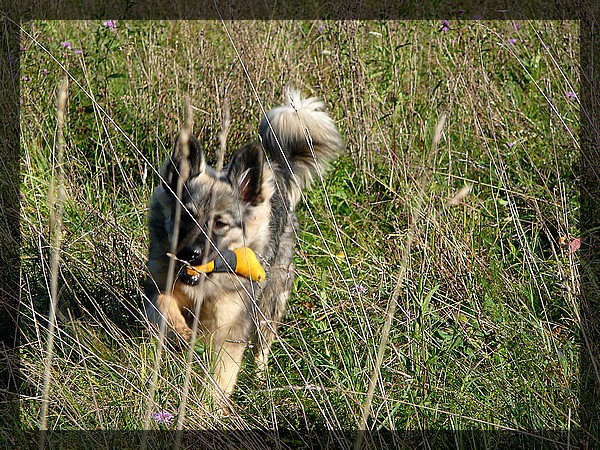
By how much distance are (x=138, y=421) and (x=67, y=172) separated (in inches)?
89.2

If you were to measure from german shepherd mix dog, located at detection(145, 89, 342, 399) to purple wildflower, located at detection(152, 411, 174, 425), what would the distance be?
0.60 metres

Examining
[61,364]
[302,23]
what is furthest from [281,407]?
[302,23]

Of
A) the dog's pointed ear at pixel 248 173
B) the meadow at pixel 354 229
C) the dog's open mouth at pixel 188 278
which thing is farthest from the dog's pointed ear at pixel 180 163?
the dog's open mouth at pixel 188 278

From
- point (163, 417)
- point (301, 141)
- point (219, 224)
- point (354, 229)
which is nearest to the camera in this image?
point (163, 417)

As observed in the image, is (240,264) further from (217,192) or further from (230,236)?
(217,192)

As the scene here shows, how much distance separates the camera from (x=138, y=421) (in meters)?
2.40

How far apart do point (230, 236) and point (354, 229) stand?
88 centimetres

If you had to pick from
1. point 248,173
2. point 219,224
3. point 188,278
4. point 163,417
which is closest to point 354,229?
point 248,173

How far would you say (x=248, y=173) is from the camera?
12.0 feet

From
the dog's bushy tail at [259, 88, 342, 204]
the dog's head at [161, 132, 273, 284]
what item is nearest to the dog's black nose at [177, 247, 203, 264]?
the dog's head at [161, 132, 273, 284]

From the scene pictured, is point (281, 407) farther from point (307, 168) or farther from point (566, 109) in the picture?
point (566, 109)

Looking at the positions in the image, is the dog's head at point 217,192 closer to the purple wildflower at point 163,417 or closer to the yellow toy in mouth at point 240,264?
the yellow toy in mouth at point 240,264

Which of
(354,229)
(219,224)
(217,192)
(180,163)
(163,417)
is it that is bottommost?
(163,417)

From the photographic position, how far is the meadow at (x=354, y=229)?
241 centimetres
